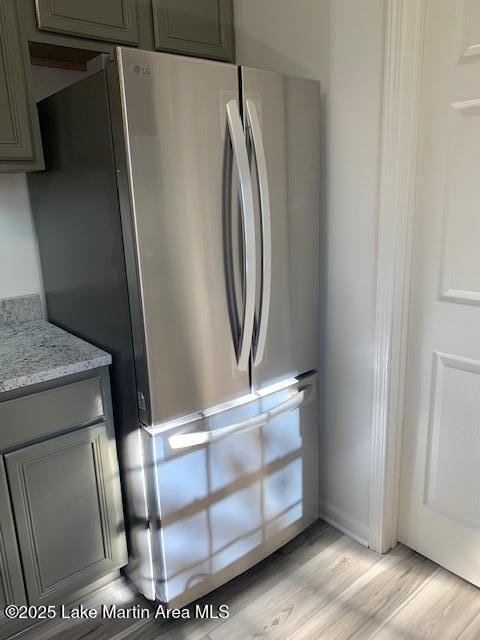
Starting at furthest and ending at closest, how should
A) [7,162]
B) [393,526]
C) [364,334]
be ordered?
[393,526] → [364,334] → [7,162]

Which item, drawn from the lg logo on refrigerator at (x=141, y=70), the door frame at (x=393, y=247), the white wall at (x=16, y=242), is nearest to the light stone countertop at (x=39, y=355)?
the white wall at (x=16, y=242)

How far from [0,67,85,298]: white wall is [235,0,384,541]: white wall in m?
0.77

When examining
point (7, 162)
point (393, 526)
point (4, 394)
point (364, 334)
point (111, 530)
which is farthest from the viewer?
point (393, 526)

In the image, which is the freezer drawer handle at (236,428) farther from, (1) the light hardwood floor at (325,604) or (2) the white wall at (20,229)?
(2) the white wall at (20,229)

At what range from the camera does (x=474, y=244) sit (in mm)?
1584

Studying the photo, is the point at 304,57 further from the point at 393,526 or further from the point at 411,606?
the point at 411,606

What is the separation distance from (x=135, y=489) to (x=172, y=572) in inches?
11.7

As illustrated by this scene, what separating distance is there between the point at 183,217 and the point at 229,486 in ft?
3.06

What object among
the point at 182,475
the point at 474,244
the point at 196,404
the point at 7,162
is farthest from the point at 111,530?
the point at 474,244

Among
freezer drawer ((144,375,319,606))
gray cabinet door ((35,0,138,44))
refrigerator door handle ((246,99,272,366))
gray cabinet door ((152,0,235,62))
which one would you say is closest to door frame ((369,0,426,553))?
freezer drawer ((144,375,319,606))

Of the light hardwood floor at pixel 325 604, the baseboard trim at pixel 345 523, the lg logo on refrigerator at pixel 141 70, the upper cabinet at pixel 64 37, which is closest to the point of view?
the lg logo on refrigerator at pixel 141 70

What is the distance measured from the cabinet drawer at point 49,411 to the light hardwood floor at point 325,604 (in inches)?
28.9

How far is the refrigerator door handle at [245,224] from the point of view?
Answer: 1.47 meters

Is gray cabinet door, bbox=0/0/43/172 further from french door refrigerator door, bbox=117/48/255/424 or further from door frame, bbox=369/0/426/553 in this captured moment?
door frame, bbox=369/0/426/553
